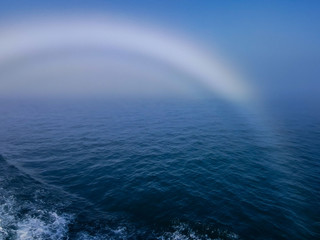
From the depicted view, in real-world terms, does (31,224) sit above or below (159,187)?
above

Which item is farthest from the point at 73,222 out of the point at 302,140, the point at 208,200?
the point at 302,140

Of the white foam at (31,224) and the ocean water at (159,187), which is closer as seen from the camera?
the white foam at (31,224)

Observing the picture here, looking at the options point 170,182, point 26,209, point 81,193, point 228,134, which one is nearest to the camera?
point 26,209

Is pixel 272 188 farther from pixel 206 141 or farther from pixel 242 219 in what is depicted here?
pixel 206 141

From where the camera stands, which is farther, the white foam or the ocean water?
the ocean water

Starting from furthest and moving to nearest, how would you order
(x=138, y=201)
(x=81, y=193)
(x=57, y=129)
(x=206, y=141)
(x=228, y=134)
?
(x=57, y=129)
(x=228, y=134)
(x=206, y=141)
(x=81, y=193)
(x=138, y=201)

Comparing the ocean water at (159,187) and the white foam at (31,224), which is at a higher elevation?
the white foam at (31,224)

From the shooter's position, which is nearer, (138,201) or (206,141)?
(138,201)

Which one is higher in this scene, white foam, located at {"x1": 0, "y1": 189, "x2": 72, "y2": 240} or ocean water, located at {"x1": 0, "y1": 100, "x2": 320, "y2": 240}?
white foam, located at {"x1": 0, "y1": 189, "x2": 72, "y2": 240}
